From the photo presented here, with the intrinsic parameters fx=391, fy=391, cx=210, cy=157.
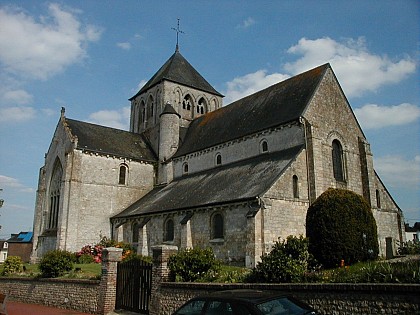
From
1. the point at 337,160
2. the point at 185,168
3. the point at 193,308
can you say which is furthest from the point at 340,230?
the point at 185,168

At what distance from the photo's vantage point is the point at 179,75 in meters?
40.3

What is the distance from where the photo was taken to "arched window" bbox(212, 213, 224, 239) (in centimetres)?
2189

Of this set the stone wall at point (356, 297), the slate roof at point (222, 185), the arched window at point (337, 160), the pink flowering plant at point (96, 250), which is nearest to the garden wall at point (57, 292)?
the pink flowering plant at point (96, 250)

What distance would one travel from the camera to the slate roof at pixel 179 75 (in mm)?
39562

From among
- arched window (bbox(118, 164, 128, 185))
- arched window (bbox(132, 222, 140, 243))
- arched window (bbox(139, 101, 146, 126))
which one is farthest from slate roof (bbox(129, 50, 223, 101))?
arched window (bbox(132, 222, 140, 243))

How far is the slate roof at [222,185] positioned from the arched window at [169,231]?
2.89 ft

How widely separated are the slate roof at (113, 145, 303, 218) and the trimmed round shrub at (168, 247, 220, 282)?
706cm

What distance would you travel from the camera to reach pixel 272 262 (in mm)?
11539

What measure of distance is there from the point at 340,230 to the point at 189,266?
701 centimetres

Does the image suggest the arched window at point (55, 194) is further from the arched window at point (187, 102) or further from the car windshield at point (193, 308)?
the car windshield at point (193, 308)

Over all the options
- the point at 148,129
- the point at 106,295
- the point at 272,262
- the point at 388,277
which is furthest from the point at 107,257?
the point at 148,129

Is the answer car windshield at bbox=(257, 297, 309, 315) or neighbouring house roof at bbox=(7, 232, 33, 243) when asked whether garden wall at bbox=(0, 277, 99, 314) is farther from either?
neighbouring house roof at bbox=(7, 232, 33, 243)

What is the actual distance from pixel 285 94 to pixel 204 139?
7902 mm

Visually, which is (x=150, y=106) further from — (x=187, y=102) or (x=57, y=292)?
(x=57, y=292)
